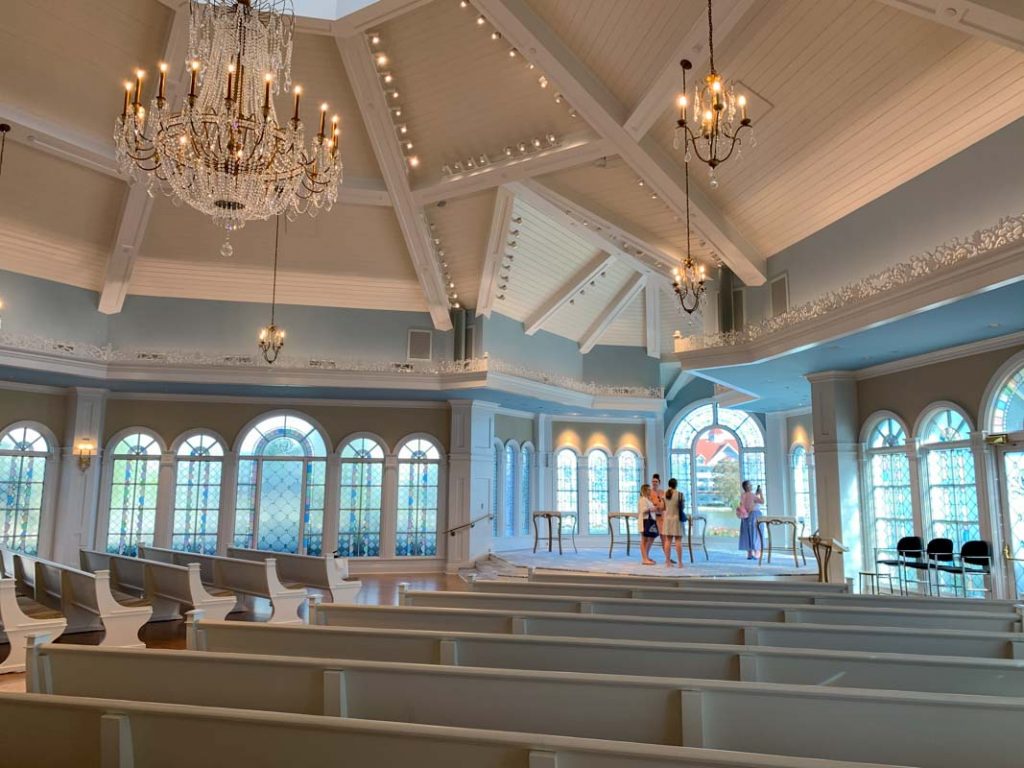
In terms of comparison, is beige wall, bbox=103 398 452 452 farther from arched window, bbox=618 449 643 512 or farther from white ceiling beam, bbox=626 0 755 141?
white ceiling beam, bbox=626 0 755 141

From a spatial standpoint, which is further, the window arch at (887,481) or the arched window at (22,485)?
the arched window at (22,485)

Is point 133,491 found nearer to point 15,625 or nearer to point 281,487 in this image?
point 281,487

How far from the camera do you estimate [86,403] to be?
501 inches

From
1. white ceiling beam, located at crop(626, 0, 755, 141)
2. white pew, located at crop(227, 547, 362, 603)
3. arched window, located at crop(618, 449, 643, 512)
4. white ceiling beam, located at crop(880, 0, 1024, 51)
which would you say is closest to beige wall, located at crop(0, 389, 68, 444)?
white pew, located at crop(227, 547, 362, 603)

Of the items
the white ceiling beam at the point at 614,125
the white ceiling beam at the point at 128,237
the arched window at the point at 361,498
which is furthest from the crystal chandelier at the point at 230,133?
the arched window at the point at 361,498

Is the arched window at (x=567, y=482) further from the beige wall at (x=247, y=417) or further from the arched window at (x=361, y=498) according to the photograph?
the arched window at (x=361, y=498)

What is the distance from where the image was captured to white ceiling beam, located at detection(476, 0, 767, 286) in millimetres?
8492

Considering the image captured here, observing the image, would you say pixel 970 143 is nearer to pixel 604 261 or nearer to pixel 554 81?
pixel 554 81

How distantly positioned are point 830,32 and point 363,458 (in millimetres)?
10490

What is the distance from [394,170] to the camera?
452 inches

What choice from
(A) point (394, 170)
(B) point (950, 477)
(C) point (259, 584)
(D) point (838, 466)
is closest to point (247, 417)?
(A) point (394, 170)

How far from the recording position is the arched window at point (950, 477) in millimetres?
9047

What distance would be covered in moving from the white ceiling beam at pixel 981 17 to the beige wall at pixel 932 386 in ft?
13.0

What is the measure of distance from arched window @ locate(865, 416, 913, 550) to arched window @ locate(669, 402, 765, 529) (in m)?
6.42
